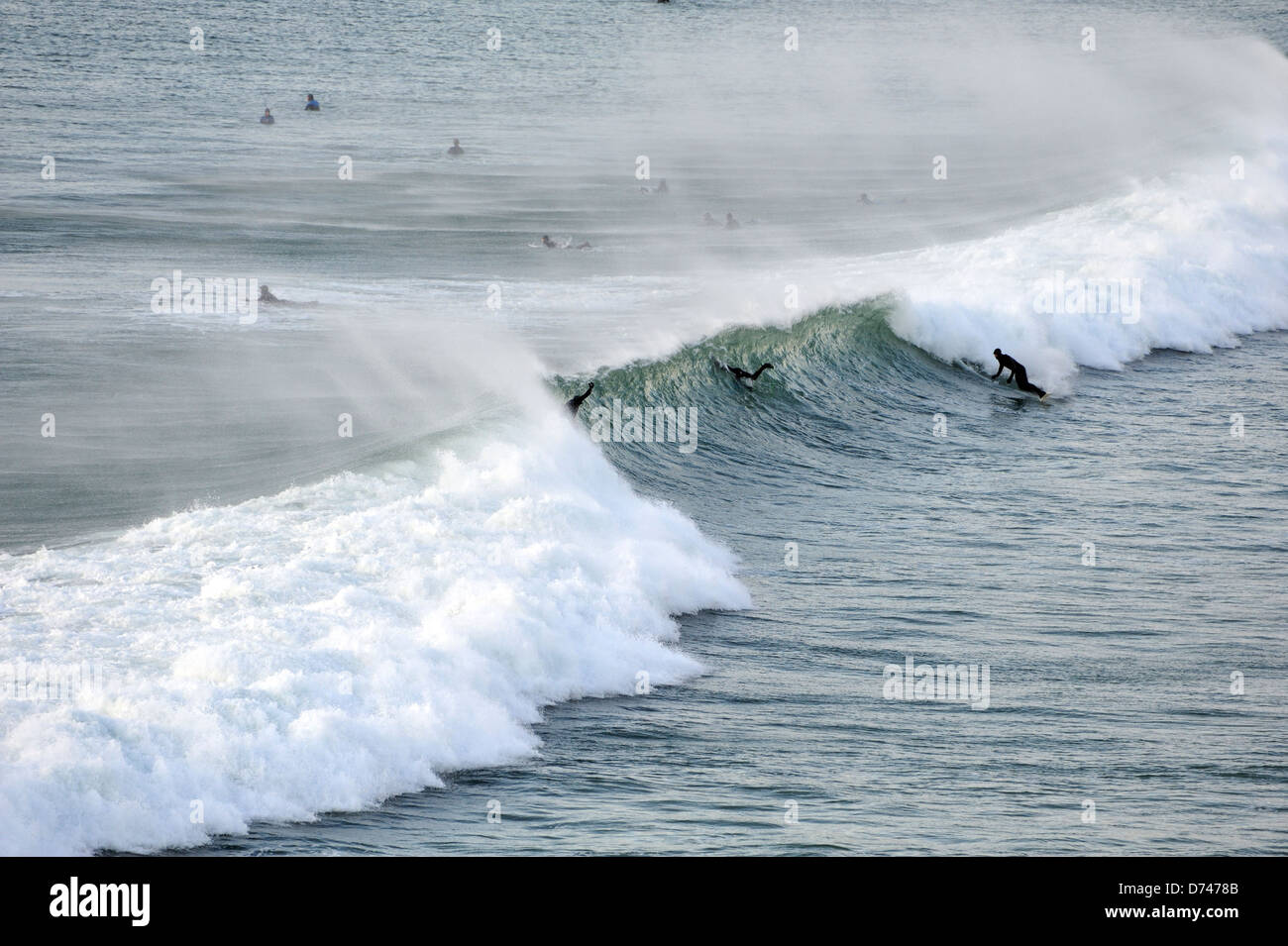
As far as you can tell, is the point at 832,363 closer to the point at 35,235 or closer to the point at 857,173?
the point at 35,235

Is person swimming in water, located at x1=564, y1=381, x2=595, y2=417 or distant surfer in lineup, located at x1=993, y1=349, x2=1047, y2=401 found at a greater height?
distant surfer in lineup, located at x1=993, y1=349, x2=1047, y2=401

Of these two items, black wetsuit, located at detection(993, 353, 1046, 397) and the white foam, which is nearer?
black wetsuit, located at detection(993, 353, 1046, 397)

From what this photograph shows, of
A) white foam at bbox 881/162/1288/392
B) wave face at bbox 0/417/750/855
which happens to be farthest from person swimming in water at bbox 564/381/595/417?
white foam at bbox 881/162/1288/392

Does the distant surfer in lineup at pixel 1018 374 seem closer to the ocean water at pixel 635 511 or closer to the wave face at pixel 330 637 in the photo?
the ocean water at pixel 635 511

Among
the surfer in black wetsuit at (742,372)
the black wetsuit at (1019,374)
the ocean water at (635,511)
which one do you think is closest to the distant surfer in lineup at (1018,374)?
the black wetsuit at (1019,374)

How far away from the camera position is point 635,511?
50.5 feet

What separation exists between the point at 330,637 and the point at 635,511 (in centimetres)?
510

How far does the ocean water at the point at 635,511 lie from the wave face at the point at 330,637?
36mm

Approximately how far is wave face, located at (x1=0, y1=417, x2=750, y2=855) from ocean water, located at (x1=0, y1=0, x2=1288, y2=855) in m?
0.04

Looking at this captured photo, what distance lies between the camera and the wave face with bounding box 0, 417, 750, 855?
8.72 m

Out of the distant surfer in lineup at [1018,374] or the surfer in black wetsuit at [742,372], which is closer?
the surfer in black wetsuit at [742,372]

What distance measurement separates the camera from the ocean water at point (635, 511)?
31.0ft

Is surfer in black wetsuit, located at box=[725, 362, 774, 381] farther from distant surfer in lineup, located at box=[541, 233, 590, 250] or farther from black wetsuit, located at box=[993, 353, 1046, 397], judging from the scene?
distant surfer in lineup, located at box=[541, 233, 590, 250]

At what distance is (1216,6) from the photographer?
9838cm
